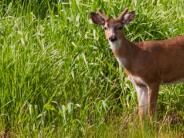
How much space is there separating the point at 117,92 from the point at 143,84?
37 centimetres

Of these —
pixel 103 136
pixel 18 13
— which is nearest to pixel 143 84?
pixel 103 136

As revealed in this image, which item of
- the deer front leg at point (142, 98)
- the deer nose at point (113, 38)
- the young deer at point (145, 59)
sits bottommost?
the deer front leg at point (142, 98)

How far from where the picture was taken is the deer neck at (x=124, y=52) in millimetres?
8555

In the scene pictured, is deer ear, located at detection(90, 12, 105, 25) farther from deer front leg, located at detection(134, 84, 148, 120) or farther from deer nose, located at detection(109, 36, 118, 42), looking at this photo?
deer front leg, located at detection(134, 84, 148, 120)

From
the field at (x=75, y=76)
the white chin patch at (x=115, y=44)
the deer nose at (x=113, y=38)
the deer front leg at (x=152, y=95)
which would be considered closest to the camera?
the field at (x=75, y=76)

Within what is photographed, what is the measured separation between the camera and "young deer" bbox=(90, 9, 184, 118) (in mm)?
8461

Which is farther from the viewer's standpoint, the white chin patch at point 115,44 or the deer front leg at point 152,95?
the deer front leg at point 152,95

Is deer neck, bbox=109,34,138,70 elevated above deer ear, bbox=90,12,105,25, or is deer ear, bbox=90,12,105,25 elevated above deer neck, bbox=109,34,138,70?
deer ear, bbox=90,12,105,25

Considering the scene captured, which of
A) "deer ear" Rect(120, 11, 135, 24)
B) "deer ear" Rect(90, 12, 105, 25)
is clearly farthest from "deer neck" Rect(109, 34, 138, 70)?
"deer ear" Rect(90, 12, 105, 25)

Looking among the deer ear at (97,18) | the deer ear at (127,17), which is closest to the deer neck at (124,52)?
the deer ear at (127,17)

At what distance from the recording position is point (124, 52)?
8656 millimetres

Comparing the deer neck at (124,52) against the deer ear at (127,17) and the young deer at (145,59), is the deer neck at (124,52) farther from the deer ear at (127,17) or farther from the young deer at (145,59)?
the deer ear at (127,17)

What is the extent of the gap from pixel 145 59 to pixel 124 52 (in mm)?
264

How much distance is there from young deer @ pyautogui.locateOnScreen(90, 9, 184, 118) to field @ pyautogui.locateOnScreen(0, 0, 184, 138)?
18 cm
